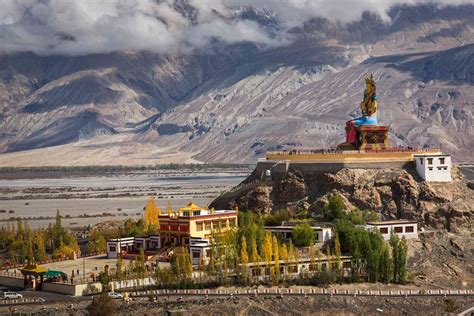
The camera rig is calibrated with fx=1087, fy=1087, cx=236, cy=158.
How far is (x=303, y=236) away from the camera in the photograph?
73.1 m

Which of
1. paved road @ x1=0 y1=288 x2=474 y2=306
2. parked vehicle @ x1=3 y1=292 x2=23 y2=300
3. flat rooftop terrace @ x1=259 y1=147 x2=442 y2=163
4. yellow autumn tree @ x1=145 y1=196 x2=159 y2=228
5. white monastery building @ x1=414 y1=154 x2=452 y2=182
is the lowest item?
paved road @ x1=0 y1=288 x2=474 y2=306

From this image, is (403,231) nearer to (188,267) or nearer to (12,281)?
(188,267)

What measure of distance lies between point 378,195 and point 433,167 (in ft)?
16.3

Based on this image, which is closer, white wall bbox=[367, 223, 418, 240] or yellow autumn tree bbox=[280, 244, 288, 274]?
yellow autumn tree bbox=[280, 244, 288, 274]

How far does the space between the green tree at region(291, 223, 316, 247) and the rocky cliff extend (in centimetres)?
651

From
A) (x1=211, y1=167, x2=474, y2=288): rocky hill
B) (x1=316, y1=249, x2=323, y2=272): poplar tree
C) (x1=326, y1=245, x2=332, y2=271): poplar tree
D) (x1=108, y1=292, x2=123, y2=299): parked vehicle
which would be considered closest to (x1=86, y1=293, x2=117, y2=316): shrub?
(x1=108, y1=292, x2=123, y2=299): parked vehicle

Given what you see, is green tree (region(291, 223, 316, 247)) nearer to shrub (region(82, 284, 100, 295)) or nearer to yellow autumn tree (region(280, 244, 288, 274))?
yellow autumn tree (region(280, 244, 288, 274))

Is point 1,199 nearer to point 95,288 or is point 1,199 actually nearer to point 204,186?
point 204,186

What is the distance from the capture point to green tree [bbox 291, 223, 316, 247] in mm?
72750

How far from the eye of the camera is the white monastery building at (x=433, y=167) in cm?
8169

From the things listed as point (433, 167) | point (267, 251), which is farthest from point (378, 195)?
point (267, 251)

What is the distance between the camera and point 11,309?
58.9 m

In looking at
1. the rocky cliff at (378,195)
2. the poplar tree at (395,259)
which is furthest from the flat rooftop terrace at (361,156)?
the poplar tree at (395,259)

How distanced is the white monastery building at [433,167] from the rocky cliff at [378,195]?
1.75 ft
